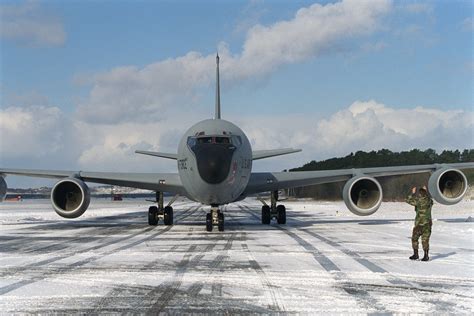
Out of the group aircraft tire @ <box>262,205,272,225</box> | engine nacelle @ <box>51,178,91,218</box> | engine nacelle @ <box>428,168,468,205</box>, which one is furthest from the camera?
aircraft tire @ <box>262,205,272,225</box>

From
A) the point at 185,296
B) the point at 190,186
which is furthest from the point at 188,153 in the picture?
the point at 185,296

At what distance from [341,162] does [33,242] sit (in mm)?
104479

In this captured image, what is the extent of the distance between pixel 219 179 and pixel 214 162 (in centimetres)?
62

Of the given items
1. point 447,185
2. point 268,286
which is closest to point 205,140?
point 447,185

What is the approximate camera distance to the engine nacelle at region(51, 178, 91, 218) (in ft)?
61.9

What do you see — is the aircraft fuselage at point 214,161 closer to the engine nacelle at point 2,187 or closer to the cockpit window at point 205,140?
the cockpit window at point 205,140

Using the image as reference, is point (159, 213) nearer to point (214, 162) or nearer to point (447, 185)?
point (214, 162)

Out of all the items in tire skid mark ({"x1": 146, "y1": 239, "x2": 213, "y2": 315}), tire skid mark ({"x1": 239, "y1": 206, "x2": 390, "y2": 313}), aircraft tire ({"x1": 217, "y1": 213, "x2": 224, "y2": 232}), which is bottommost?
tire skid mark ({"x1": 239, "y1": 206, "x2": 390, "y2": 313})

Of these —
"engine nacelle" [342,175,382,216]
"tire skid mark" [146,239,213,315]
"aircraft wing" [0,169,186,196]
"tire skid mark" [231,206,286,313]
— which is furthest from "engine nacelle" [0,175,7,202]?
"tire skid mark" [231,206,286,313]

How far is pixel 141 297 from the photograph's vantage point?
7.01 meters

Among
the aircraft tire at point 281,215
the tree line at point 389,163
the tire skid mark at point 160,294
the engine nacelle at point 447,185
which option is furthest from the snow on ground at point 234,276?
the tree line at point 389,163

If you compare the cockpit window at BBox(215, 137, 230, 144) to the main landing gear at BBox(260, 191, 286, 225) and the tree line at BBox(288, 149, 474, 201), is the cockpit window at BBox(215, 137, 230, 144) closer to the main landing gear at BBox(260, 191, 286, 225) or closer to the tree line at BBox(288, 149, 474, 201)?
the main landing gear at BBox(260, 191, 286, 225)

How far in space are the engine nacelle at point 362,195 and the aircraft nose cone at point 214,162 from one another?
502cm

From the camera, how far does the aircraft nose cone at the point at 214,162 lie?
643 inches
